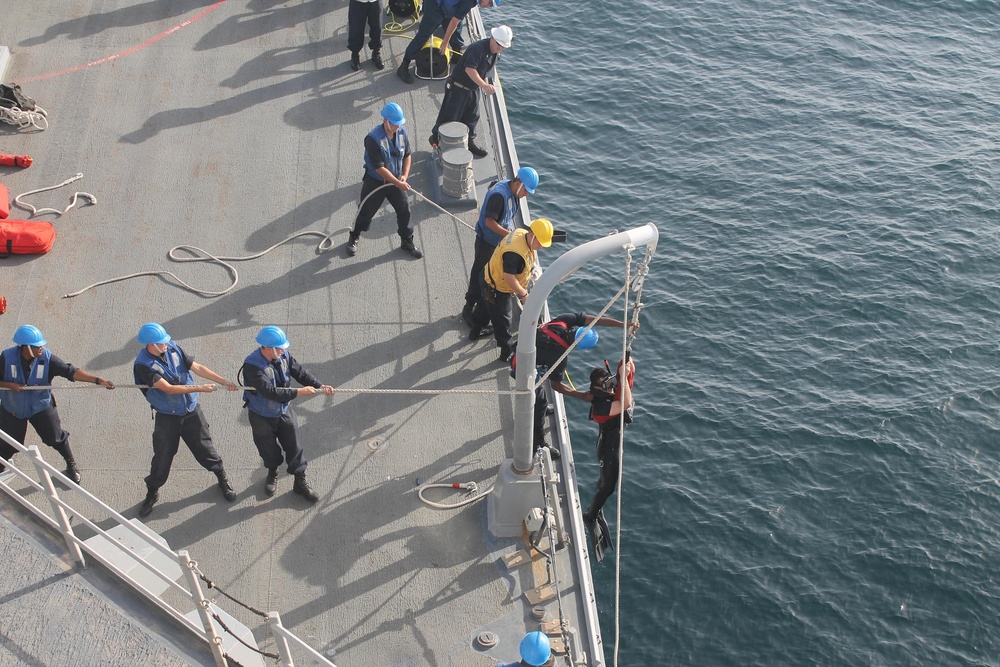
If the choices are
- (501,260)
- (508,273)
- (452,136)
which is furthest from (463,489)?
(452,136)

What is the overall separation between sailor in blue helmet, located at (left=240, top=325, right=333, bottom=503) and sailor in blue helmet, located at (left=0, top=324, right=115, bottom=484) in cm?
124

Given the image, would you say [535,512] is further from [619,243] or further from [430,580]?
[619,243]

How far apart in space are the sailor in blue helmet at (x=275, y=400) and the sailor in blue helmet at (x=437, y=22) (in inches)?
301

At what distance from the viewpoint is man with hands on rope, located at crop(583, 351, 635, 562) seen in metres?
8.87

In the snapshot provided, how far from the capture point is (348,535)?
8719 mm

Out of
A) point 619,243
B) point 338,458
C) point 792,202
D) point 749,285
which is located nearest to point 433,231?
point 338,458

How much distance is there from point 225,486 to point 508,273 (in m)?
3.41

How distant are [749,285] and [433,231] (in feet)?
26.0

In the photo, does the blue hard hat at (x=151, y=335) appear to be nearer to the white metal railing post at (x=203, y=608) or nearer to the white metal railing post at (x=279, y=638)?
the white metal railing post at (x=203, y=608)

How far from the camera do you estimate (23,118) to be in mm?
13305

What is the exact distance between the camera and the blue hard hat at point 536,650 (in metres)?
6.77

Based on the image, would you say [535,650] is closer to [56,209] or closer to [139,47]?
[56,209]

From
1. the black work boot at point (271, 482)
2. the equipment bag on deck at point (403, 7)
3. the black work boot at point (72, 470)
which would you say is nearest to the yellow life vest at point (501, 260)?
the black work boot at point (271, 482)

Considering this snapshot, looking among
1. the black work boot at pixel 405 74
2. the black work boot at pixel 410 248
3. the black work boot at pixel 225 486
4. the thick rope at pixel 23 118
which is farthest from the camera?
the black work boot at pixel 405 74
